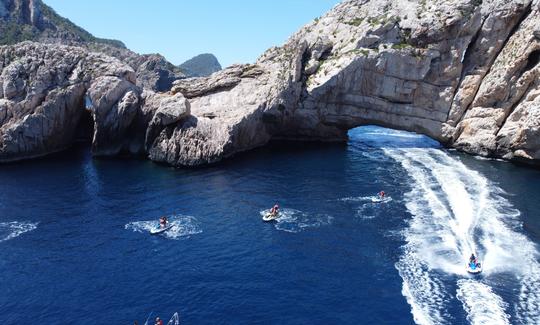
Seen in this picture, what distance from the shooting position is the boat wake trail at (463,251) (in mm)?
40125

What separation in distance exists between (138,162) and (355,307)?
6238 centimetres

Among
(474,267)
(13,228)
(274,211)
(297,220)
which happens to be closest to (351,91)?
(274,211)

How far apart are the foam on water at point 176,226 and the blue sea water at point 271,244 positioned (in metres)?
0.27

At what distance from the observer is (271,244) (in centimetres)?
5434

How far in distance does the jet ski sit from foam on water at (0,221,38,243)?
5257cm

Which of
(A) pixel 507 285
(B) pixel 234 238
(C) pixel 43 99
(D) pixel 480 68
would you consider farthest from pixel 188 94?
(A) pixel 507 285

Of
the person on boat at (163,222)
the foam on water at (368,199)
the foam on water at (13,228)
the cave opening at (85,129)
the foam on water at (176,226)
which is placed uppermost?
the cave opening at (85,129)

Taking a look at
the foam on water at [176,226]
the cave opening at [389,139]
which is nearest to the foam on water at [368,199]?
the foam on water at [176,226]

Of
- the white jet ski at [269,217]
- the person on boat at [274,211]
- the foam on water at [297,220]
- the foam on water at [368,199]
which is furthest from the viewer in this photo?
the foam on water at [368,199]

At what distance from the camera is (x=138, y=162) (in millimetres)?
91625

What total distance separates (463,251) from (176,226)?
35.0 metres

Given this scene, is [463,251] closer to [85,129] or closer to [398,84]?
[398,84]

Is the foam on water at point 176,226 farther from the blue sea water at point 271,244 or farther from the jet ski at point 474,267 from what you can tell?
the jet ski at point 474,267

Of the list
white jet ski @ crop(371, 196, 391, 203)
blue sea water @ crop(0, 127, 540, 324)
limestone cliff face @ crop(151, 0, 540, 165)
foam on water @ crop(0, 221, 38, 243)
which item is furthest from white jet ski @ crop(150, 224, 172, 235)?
limestone cliff face @ crop(151, 0, 540, 165)
